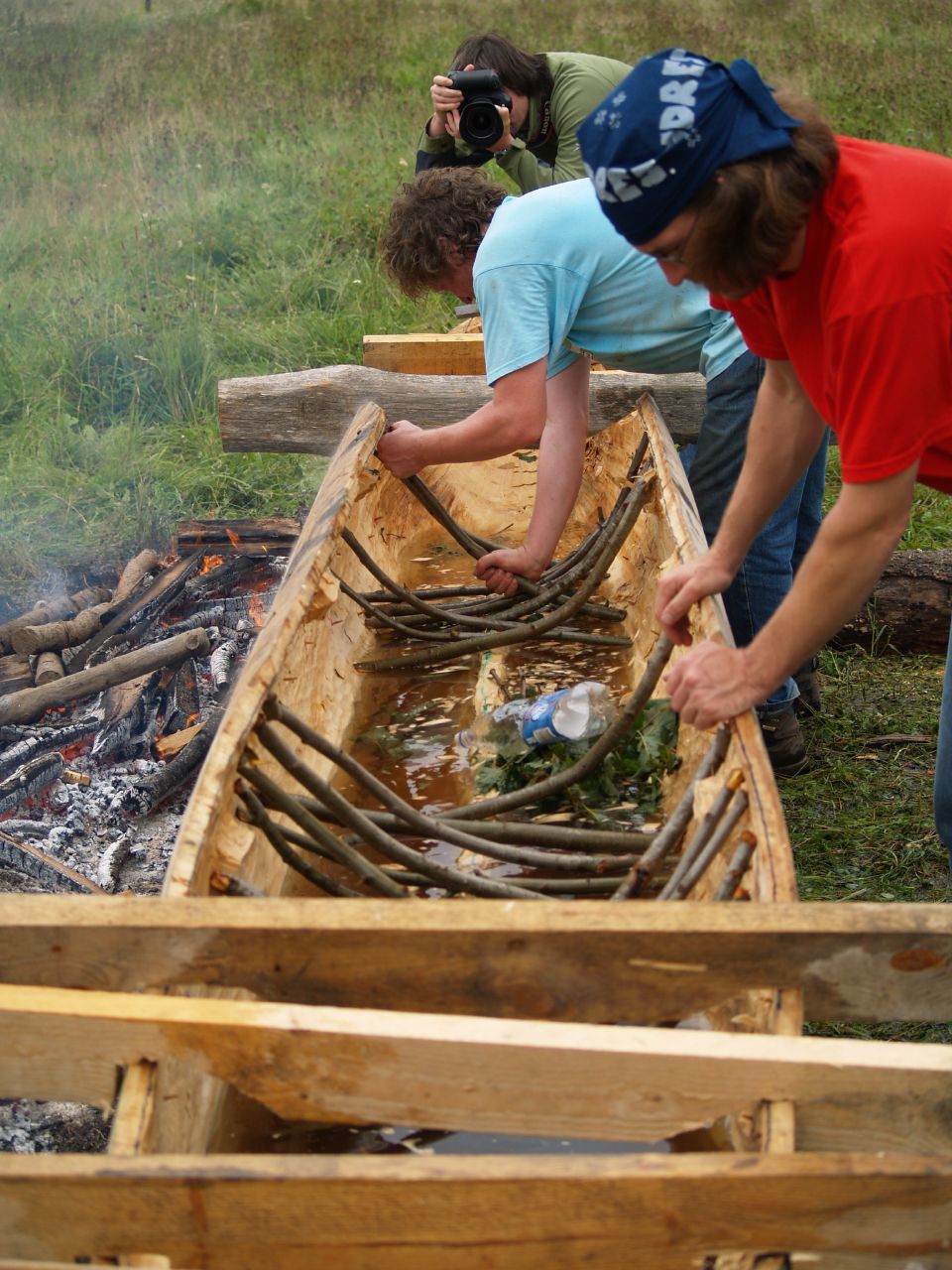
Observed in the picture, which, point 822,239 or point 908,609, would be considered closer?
point 822,239

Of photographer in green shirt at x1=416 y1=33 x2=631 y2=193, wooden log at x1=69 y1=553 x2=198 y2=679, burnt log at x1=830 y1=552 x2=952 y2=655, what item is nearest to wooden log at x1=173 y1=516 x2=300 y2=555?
wooden log at x1=69 y1=553 x2=198 y2=679

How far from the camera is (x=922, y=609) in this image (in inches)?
205

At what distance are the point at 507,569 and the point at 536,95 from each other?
82.9 inches

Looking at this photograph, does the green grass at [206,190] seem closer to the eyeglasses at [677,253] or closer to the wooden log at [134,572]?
the wooden log at [134,572]

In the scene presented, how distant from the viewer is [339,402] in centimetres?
501

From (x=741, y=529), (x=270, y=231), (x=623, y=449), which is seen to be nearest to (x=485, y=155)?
(x=623, y=449)

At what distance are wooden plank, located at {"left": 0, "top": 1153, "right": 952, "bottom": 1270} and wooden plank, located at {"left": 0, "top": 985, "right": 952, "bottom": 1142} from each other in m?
0.17

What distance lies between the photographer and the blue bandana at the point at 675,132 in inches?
74.0

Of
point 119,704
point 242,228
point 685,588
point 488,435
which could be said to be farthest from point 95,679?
point 242,228

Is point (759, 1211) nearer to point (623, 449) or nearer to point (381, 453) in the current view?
point (381, 453)

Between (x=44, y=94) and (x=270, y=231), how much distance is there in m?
4.18

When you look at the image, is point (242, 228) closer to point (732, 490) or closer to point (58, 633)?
point (58, 633)

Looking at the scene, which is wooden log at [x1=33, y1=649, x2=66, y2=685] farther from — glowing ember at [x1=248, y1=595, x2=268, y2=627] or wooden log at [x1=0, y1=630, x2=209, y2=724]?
glowing ember at [x1=248, y1=595, x2=268, y2=627]

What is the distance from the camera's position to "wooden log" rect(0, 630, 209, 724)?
14.8 feet
